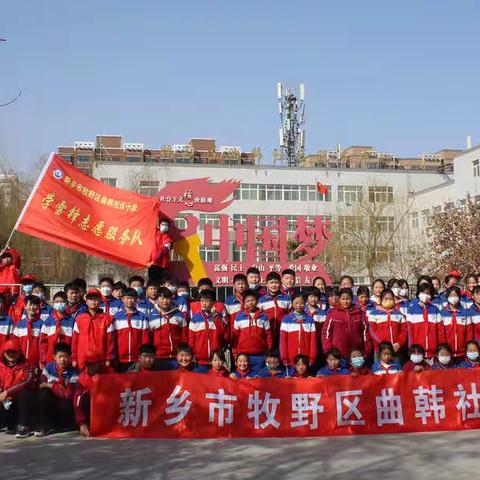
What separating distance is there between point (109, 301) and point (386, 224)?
2873cm

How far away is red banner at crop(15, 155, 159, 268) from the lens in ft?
31.4

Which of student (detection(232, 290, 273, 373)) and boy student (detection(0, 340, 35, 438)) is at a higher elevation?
student (detection(232, 290, 273, 373))

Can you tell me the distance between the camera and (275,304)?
7.97 meters

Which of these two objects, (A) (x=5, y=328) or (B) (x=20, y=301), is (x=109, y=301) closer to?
(B) (x=20, y=301)

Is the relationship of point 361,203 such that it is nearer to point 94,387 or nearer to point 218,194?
point 218,194

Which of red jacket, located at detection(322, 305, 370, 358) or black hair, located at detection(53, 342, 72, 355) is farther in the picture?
red jacket, located at detection(322, 305, 370, 358)

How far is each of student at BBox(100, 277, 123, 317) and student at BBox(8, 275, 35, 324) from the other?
924mm

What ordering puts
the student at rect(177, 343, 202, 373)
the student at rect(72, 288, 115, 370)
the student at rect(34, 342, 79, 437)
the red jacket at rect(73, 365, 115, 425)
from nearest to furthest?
the red jacket at rect(73, 365, 115, 425) → the student at rect(34, 342, 79, 437) → the student at rect(177, 343, 202, 373) → the student at rect(72, 288, 115, 370)

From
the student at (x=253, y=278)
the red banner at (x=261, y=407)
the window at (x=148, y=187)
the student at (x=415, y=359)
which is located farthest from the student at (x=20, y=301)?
the window at (x=148, y=187)

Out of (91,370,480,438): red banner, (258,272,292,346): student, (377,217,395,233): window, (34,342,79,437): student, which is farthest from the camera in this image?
(377,217,395,233): window

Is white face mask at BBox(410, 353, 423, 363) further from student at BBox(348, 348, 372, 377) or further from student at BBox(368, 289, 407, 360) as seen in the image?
student at BBox(368, 289, 407, 360)

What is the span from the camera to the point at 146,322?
24.3ft

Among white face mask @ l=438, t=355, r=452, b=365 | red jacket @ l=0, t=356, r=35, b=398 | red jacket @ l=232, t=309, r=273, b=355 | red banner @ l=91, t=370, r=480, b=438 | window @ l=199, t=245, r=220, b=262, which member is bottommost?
red banner @ l=91, t=370, r=480, b=438

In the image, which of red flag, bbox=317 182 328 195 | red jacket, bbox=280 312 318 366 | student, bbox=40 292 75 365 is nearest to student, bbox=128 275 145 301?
student, bbox=40 292 75 365
